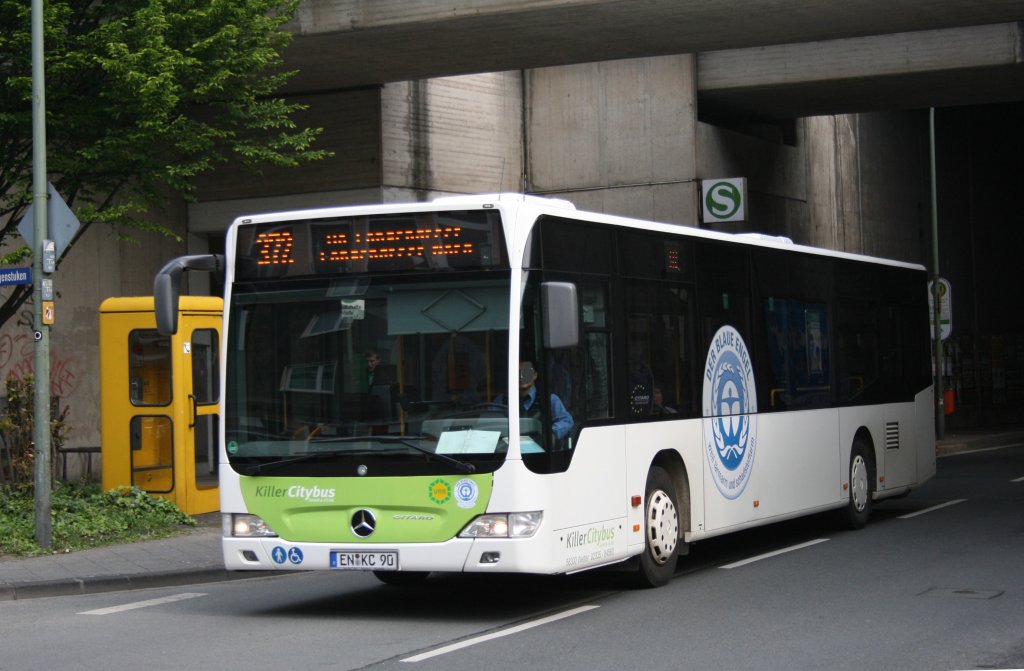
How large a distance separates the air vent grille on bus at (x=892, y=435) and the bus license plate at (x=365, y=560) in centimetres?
880

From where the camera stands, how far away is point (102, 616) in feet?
35.8

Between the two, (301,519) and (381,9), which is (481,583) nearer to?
(301,519)

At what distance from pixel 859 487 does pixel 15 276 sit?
9.21 m

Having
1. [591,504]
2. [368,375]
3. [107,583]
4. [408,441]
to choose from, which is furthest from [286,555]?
[107,583]

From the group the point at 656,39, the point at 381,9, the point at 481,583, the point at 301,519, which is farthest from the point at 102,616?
the point at 656,39

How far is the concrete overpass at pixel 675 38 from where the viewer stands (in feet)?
62.2

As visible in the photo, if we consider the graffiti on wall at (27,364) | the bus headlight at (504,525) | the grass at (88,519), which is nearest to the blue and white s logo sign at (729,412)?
the bus headlight at (504,525)

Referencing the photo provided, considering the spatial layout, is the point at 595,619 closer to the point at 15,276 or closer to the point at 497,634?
the point at 497,634

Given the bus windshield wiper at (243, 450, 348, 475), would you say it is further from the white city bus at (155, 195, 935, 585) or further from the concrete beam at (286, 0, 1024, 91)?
the concrete beam at (286, 0, 1024, 91)

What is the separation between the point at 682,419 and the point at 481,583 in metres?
2.23

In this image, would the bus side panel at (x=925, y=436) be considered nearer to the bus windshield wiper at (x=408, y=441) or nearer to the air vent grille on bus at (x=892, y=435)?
the air vent grille on bus at (x=892, y=435)

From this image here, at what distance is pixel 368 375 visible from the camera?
10.1 metres

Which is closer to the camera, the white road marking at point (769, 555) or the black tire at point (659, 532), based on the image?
the black tire at point (659, 532)

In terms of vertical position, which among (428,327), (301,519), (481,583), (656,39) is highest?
(656,39)
